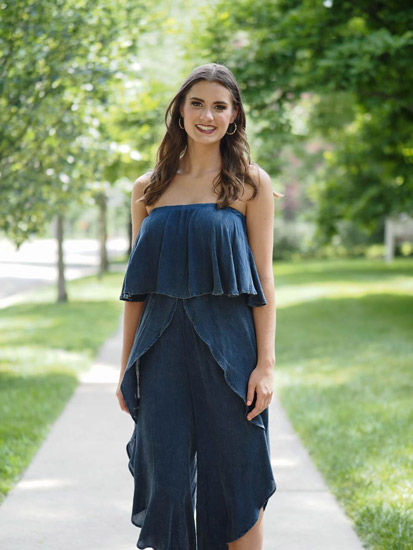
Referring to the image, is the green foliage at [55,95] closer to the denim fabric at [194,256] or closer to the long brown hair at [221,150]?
the long brown hair at [221,150]

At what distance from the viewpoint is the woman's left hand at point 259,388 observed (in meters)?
2.68

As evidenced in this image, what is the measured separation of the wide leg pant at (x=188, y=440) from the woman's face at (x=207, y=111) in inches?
23.6

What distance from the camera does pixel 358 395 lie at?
7.30 m

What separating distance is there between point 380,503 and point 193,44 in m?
8.33

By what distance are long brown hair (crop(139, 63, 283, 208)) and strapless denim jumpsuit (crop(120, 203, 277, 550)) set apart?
0.29 feet

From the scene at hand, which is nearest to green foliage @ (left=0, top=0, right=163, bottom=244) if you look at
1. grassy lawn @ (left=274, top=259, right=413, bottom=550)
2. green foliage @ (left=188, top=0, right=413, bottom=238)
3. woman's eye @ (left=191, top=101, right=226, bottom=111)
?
green foliage @ (left=188, top=0, right=413, bottom=238)

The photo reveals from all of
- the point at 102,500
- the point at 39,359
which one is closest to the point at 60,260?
the point at 39,359

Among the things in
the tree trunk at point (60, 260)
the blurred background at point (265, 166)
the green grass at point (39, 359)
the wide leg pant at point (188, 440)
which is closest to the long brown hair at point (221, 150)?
the wide leg pant at point (188, 440)

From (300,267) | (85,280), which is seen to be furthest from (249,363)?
(300,267)

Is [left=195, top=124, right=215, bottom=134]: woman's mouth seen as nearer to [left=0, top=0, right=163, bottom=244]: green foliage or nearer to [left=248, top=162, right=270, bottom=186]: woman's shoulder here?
[left=248, top=162, right=270, bottom=186]: woman's shoulder

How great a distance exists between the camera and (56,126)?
702 centimetres

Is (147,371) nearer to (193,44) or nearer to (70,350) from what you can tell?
(70,350)

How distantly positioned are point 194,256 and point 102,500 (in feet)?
7.37

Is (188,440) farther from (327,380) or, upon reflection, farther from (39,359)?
(39,359)
